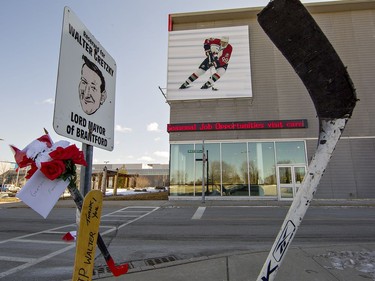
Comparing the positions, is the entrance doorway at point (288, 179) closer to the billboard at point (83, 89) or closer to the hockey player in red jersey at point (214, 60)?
the hockey player in red jersey at point (214, 60)

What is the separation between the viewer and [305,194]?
230 centimetres

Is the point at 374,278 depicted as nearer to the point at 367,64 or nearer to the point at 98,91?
the point at 98,91

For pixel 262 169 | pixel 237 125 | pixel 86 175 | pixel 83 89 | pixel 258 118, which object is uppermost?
pixel 258 118

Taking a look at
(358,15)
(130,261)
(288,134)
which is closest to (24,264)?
(130,261)

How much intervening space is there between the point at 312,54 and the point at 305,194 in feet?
3.91

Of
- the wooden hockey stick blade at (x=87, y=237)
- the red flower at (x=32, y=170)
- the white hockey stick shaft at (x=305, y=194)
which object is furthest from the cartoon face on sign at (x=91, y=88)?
the white hockey stick shaft at (x=305, y=194)

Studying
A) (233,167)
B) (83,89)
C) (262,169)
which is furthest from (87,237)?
(262,169)

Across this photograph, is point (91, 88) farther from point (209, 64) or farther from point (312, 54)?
point (209, 64)

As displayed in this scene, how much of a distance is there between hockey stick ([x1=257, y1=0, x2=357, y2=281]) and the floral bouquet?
1806 mm

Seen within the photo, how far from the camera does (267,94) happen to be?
68.7ft

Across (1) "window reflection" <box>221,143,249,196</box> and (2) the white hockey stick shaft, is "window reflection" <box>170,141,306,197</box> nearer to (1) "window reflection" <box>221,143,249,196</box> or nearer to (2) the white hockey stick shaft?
(1) "window reflection" <box>221,143,249,196</box>

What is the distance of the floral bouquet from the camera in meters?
1.59

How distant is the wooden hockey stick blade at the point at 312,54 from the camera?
2090 millimetres

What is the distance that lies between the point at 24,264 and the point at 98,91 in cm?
446
